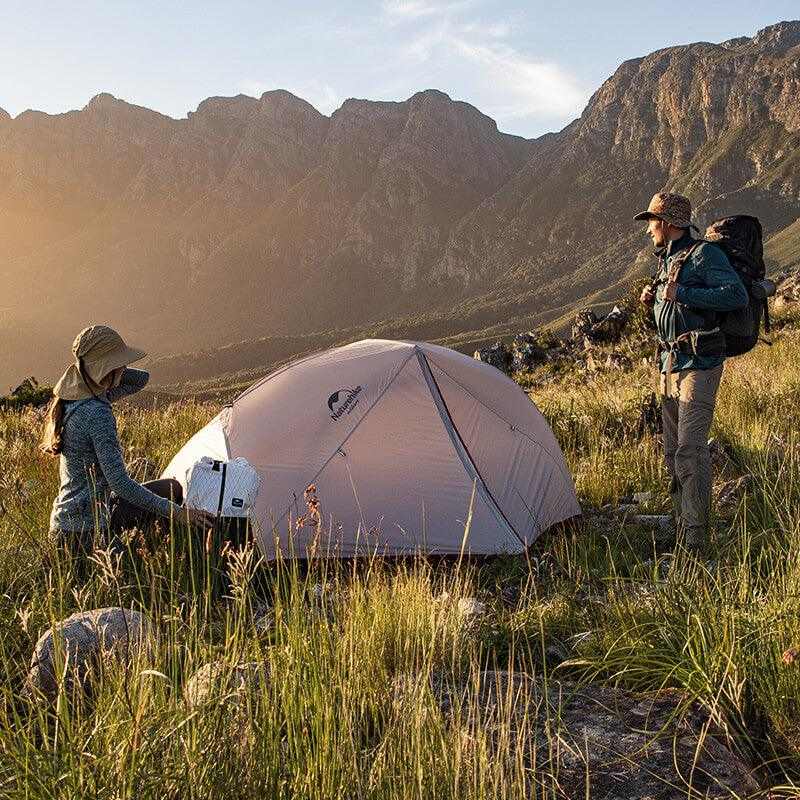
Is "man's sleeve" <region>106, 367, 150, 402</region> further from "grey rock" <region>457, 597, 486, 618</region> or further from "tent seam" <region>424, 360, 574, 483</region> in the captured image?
"grey rock" <region>457, 597, 486, 618</region>

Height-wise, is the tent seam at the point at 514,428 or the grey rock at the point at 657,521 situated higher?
the tent seam at the point at 514,428

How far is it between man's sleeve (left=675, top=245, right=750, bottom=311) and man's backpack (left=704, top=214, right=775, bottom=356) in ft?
0.49

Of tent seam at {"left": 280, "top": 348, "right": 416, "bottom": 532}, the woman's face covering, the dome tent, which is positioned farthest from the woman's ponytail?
tent seam at {"left": 280, "top": 348, "right": 416, "bottom": 532}

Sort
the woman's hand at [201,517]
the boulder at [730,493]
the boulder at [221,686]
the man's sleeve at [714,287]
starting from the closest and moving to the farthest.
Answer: the boulder at [221,686] < the woman's hand at [201,517] < the man's sleeve at [714,287] < the boulder at [730,493]

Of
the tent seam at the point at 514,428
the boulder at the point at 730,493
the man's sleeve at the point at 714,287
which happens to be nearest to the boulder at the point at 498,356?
the tent seam at the point at 514,428

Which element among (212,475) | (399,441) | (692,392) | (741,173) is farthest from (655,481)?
(741,173)

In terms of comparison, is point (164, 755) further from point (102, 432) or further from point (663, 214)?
point (663, 214)

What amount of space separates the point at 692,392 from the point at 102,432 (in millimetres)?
4174

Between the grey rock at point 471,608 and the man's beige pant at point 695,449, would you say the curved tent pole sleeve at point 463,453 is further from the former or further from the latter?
the grey rock at point 471,608

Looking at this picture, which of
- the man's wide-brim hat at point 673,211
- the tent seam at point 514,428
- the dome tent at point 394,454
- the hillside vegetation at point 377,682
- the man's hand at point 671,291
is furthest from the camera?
the tent seam at point 514,428

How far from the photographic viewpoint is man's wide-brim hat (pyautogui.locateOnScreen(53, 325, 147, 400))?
4777mm

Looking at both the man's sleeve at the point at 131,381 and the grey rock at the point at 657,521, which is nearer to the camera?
the man's sleeve at the point at 131,381

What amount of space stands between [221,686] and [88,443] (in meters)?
3.09

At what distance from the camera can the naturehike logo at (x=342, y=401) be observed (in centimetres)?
627
